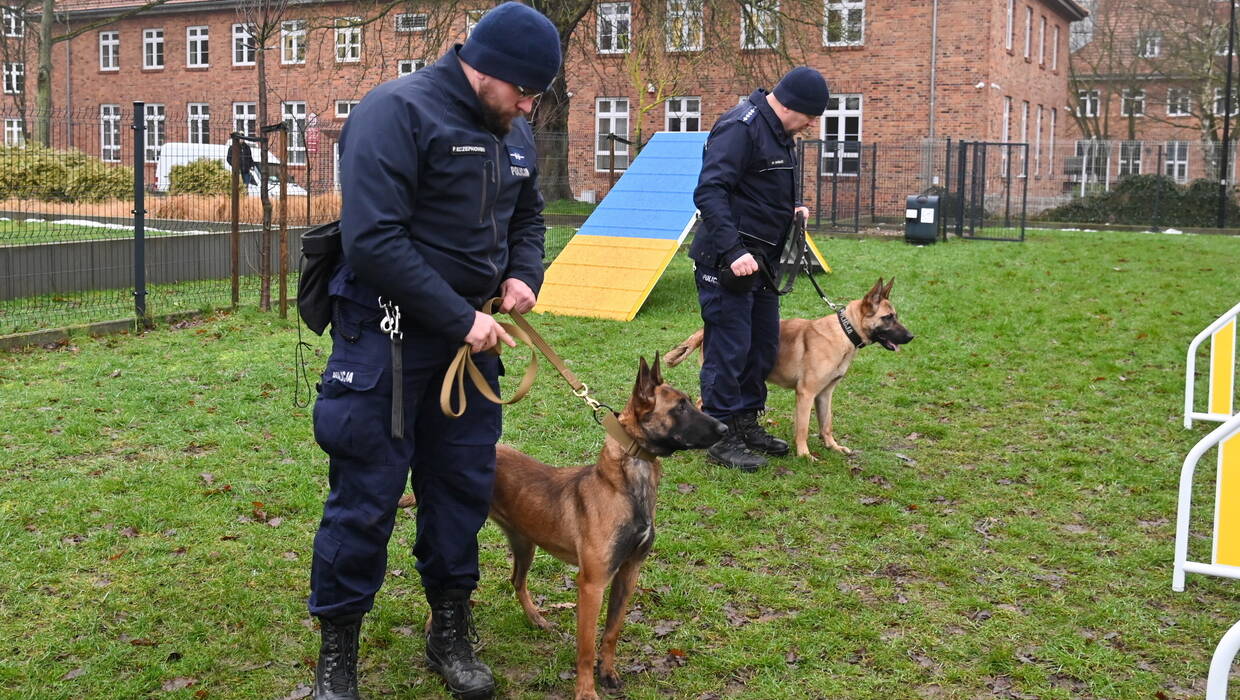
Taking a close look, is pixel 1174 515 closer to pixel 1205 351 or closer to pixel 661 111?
pixel 1205 351

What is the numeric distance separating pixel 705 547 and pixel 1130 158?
27245mm

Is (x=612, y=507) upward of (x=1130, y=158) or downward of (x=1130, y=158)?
downward

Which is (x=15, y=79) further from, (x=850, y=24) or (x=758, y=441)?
(x=758, y=441)

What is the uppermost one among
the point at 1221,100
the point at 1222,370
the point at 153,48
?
the point at 153,48

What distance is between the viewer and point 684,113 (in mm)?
32094

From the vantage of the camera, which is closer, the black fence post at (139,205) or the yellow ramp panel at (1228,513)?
the yellow ramp panel at (1228,513)

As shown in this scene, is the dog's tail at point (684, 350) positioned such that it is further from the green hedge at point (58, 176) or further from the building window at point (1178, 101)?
the building window at point (1178, 101)

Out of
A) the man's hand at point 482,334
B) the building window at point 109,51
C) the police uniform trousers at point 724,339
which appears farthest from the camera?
the building window at point 109,51

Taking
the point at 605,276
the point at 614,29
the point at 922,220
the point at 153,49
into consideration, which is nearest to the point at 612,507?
the point at 605,276

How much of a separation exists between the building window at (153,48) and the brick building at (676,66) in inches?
2.3

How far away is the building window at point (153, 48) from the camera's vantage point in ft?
131

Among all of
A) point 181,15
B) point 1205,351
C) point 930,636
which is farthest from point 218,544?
point 181,15

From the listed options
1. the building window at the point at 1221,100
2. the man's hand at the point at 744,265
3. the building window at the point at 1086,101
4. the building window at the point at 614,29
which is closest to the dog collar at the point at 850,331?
the man's hand at the point at 744,265

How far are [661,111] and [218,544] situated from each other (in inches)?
1117
